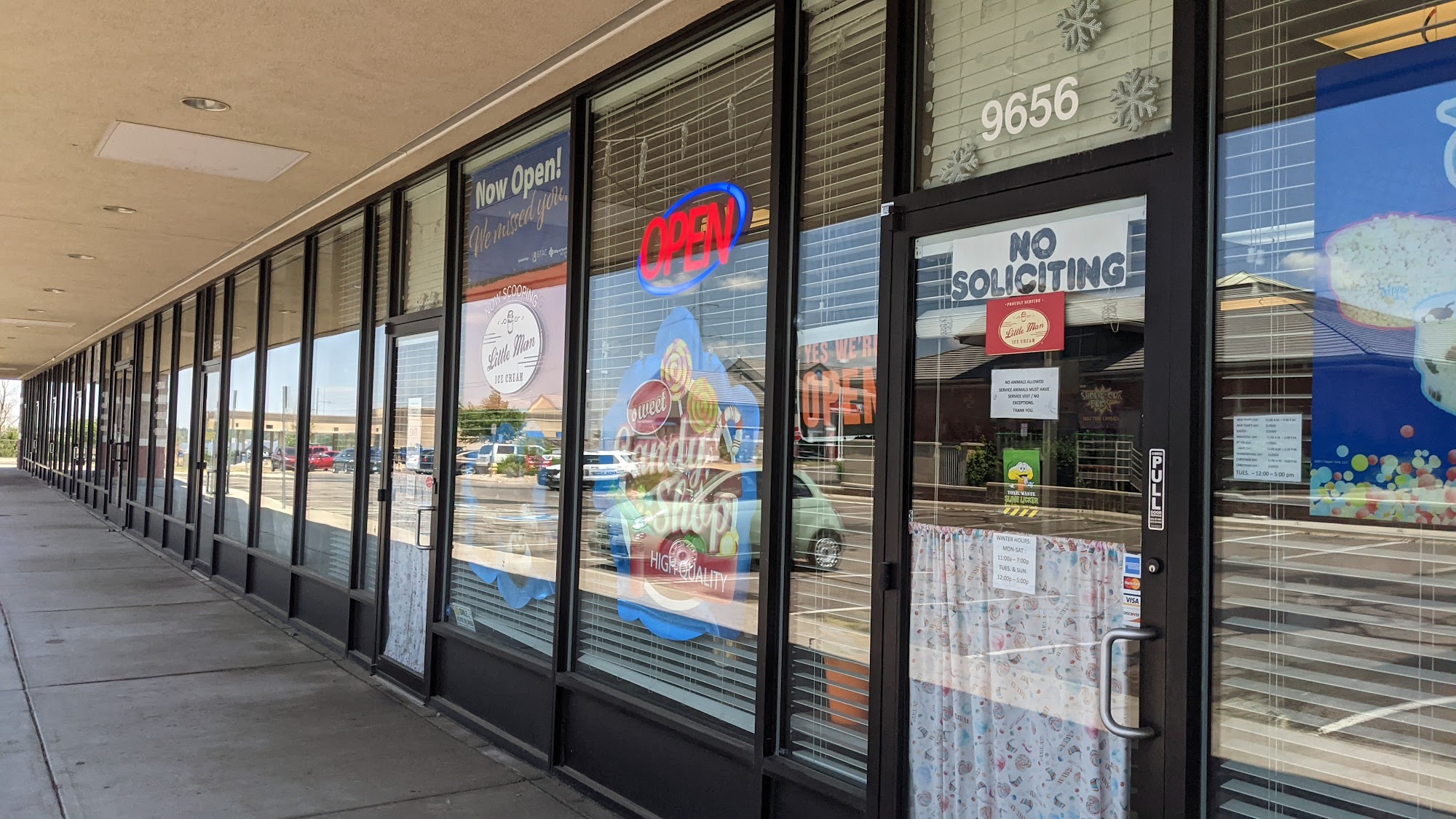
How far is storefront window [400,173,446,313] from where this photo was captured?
6.69 meters

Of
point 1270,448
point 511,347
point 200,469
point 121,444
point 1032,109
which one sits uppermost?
point 1032,109

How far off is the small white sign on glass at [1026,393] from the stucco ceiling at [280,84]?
2.10 m

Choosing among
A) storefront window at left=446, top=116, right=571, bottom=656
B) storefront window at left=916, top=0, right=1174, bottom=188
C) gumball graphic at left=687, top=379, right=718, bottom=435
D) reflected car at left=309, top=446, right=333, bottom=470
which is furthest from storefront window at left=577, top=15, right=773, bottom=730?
reflected car at left=309, top=446, right=333, bottom=470

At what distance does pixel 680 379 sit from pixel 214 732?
10.3 ft

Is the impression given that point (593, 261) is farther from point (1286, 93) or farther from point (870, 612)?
point (1286, 93)

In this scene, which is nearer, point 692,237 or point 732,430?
point 732,430

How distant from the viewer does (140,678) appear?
652 cm

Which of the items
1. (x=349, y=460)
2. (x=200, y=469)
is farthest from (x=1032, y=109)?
(x=200, y=469)

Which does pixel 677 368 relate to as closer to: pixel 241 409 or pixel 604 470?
pixel 604 470

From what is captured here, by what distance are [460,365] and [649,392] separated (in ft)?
6.64

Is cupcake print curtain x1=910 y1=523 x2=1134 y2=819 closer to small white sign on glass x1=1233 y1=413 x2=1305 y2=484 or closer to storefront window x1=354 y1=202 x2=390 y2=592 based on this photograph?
small white sign on glass x1=1233 y1=413 x2=1305 y2=484

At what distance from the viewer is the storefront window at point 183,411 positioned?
41.5 ft

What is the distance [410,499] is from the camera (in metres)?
6.71

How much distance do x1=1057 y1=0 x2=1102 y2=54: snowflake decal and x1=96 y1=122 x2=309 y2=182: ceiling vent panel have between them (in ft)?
16.2
